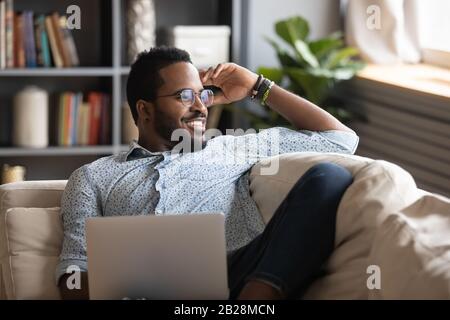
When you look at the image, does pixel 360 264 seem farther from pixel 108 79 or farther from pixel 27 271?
pixel 108 79

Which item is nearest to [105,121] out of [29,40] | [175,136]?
[29,40]

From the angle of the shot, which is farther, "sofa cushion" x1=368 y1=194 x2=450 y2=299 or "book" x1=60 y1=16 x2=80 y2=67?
"book" x1=60 y1=16 x2=80 y2=67

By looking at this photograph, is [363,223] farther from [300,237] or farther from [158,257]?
[158,257]

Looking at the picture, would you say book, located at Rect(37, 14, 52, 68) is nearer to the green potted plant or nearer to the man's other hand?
the green potted plant

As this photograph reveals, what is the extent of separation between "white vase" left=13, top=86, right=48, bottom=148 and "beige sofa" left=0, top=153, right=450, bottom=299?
69.1 inches

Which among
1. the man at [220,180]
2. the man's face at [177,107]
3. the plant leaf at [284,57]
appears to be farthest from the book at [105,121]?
the man's face at [177,107]

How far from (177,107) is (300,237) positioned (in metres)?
0.65

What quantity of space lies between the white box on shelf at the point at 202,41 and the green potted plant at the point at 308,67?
230mm

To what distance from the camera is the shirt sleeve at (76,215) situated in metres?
2.07

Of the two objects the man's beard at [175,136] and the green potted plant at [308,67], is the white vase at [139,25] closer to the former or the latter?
the green potted plant at [308,67]

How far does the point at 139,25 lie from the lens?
4117 millimetres

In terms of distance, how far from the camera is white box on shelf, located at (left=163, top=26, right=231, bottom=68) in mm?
4102

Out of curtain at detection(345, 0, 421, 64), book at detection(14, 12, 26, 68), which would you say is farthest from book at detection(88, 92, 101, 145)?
curtain at detection(345, 0, 421, 64)
